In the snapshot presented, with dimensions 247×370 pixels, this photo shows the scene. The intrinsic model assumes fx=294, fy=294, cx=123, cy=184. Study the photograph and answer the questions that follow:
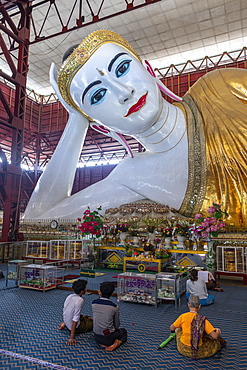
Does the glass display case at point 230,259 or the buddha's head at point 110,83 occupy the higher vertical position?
the buddha's head at point 110,83

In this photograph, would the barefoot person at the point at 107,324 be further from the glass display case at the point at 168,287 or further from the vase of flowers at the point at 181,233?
the vase of flowers at the point at 181,233

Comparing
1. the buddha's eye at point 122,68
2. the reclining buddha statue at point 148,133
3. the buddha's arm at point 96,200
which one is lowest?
the buddha's arm at point 96,200

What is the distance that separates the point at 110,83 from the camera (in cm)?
584

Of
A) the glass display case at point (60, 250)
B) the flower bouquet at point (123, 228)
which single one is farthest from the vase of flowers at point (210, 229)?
the glass display case at point (60, 250)

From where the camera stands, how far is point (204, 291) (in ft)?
10.5

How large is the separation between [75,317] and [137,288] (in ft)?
4.06

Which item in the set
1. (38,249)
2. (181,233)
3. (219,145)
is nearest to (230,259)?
(181,233)

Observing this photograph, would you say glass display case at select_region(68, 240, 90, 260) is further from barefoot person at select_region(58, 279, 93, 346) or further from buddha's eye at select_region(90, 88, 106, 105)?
barefoot person at select_region(58, 279, 93, 346)

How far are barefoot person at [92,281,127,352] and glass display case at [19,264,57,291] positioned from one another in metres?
1.91

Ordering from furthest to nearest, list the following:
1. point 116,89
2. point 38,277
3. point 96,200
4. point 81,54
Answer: point 96,200, point 81,54, point 116,89, point 38,277

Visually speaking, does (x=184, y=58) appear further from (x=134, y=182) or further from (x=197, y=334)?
(x=197, y=334)

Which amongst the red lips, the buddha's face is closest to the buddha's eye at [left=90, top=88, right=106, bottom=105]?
the buddha's face

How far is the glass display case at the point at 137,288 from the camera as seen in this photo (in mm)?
3283

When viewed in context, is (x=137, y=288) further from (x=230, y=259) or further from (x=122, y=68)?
(x=122, y=68)
